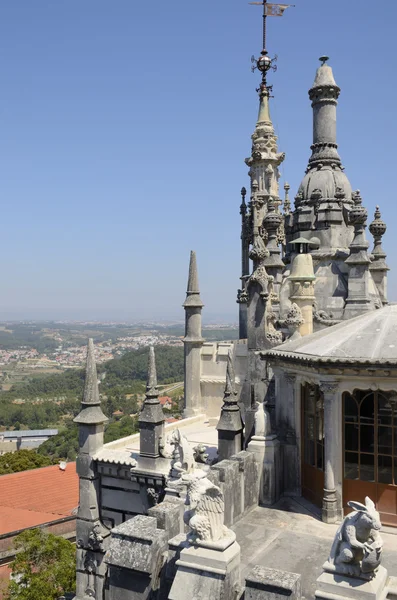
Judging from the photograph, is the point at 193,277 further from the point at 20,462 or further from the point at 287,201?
the point at 20,462

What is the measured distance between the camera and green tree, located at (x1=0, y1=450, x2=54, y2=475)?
62938mm

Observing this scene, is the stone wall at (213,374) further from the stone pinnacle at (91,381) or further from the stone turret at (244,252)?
the stone pinnacle at (91,381)

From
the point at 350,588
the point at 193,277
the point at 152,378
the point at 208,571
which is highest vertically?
the point at 193,277

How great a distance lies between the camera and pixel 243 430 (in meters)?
20.8

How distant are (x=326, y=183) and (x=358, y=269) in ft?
18.6

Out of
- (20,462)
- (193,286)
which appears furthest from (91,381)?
(20,462)

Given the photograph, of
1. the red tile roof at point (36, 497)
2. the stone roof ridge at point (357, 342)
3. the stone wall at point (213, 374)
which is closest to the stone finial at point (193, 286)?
the stone wall at point (213, 374)

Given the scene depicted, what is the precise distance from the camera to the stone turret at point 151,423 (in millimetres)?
21719

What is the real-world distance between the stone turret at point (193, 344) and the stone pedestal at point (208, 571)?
20688 mm

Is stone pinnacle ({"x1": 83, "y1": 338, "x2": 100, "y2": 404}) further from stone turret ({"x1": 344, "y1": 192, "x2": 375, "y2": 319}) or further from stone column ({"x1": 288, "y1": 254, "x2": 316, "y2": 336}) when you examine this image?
stone turret ({"x1": 344, "y1": 192, "x2": 375, "y2": 319})

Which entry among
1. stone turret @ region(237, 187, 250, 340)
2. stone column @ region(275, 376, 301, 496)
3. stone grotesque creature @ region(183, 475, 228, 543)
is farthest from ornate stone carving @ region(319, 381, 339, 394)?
stone turret @ region(237, 187, 250, 340)

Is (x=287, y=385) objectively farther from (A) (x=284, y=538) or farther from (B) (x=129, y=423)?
(B) (x=129, y=423)

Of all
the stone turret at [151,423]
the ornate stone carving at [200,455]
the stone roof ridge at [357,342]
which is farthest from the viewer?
the stone turret at [151,423]

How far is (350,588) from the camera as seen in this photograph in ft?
27.3
